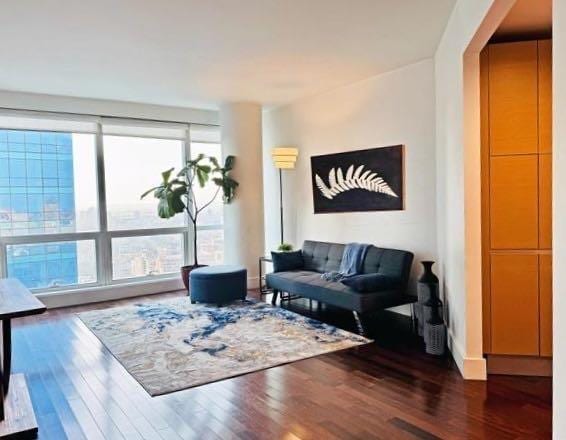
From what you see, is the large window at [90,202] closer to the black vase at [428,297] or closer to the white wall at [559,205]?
the black vase at [428,297]

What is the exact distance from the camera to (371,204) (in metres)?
5.20

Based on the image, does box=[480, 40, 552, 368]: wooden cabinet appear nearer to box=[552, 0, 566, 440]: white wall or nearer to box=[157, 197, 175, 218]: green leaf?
box=[552, 0, 566, 440]: white wall

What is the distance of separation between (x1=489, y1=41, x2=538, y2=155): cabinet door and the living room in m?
0.01

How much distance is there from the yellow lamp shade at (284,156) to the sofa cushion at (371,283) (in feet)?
7.80

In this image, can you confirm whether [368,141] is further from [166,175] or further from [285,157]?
[166,175]

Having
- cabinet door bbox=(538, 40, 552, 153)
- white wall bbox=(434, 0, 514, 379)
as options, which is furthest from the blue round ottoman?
cabinet door bbox=(538, 40, 552, 153)

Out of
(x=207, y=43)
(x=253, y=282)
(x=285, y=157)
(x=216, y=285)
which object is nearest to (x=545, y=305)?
(x=207, y=43)

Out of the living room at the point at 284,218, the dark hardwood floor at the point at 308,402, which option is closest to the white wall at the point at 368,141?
the living room at the point at 284,218

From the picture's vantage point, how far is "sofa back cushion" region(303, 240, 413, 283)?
14.7 feet

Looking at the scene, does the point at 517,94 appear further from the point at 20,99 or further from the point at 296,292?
the point at 20,99

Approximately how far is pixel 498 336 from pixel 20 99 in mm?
5787

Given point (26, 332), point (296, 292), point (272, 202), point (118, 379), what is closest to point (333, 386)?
point (118, 379)

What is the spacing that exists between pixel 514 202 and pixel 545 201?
Result: 19cm

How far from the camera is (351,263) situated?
16.2 ft
